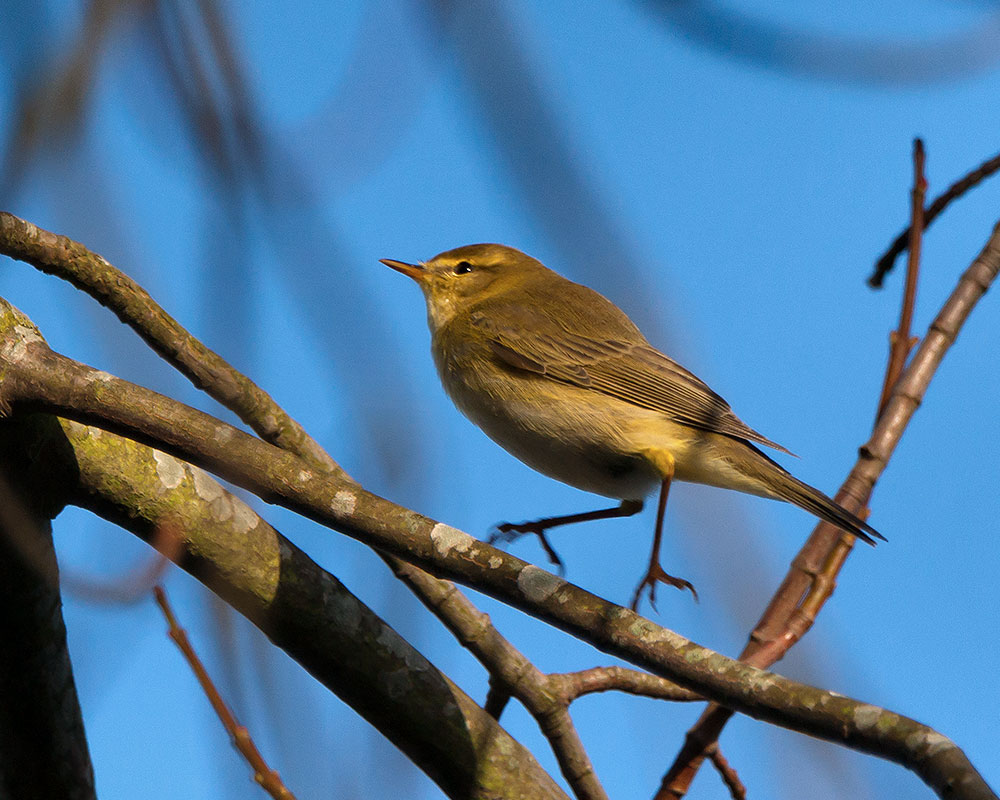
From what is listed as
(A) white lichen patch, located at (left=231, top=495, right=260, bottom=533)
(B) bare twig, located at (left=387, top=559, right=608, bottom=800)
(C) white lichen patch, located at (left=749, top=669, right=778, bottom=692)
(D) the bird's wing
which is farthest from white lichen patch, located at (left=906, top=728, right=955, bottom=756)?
(D) the bird's wing

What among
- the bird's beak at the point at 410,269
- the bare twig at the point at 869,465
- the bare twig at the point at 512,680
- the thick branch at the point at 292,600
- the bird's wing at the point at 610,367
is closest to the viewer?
the thick branch at the point at 292,600

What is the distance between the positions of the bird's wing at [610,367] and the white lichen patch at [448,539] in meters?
A: 2.16

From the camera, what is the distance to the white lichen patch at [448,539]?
233 centimetres

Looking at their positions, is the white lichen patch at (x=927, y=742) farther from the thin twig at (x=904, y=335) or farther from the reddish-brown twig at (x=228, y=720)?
the thin twig at (x=904, y=335)

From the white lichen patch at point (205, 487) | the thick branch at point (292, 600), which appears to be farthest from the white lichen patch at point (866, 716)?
the white lichen patch at point (205, 487)

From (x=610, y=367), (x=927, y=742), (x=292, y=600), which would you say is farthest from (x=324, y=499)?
(x=610, y=367)

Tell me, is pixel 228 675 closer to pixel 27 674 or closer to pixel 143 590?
pixel 143 590

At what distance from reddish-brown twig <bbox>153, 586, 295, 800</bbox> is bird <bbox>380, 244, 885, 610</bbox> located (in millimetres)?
1764

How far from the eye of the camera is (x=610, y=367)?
182 inches

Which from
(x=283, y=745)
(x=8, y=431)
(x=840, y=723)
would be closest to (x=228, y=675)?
(x=283, y=745)

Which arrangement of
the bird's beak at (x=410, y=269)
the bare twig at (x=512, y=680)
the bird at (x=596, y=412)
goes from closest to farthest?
the bare twig at (x=512, y=680) → the bird at (x=596, y=412) → the bird's beak at (x=410, y=269)

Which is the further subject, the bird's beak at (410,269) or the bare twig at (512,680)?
the bird's beak at (410,269)

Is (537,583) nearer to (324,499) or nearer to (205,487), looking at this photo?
(324,499)

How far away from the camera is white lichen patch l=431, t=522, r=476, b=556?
233 centimetres
